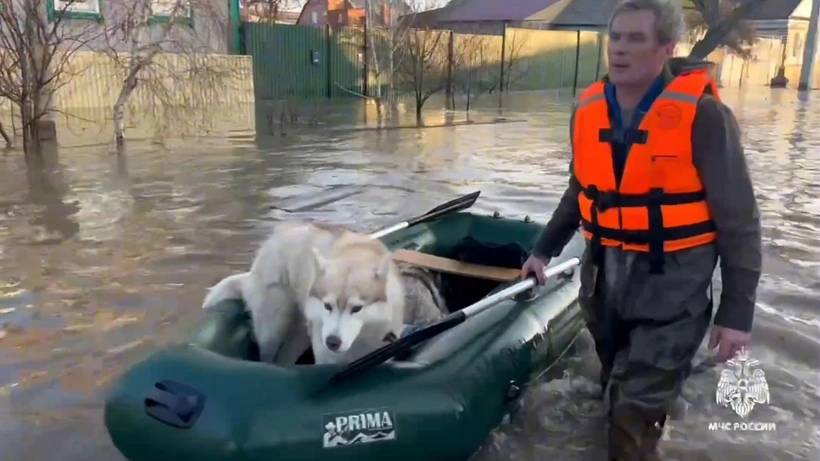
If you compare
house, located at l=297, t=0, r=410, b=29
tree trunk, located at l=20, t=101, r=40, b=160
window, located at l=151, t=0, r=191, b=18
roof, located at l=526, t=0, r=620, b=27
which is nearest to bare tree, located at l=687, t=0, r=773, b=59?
house, located at l=297, t=0, r=410, b=29

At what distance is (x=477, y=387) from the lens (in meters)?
3.41

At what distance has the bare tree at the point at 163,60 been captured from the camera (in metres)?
12.6

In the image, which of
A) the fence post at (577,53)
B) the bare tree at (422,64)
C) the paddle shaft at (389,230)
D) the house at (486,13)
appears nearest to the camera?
the paddle shaft at (389,230)

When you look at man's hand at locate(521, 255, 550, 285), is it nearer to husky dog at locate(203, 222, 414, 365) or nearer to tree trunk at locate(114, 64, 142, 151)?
husky dog at locate(203, 222, 414, 365)

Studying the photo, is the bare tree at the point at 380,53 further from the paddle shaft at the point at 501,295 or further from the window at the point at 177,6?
the paddle shaft at the point at 501,295

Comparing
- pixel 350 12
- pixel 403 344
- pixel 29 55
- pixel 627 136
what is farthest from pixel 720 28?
pixel 350 12

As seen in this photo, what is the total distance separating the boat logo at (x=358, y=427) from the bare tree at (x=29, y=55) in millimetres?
10719

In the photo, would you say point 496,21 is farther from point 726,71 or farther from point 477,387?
point 477,387

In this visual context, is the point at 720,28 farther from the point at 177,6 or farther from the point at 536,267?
the point at 536,267

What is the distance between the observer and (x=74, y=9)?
52.9 feet

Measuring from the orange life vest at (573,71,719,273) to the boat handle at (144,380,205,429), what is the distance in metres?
1.77

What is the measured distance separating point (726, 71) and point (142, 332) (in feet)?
135

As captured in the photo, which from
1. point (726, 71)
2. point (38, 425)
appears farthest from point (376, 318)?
point (726, 71)

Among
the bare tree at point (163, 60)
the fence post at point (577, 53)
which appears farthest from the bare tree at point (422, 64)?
the fence post at point (577, 53)
